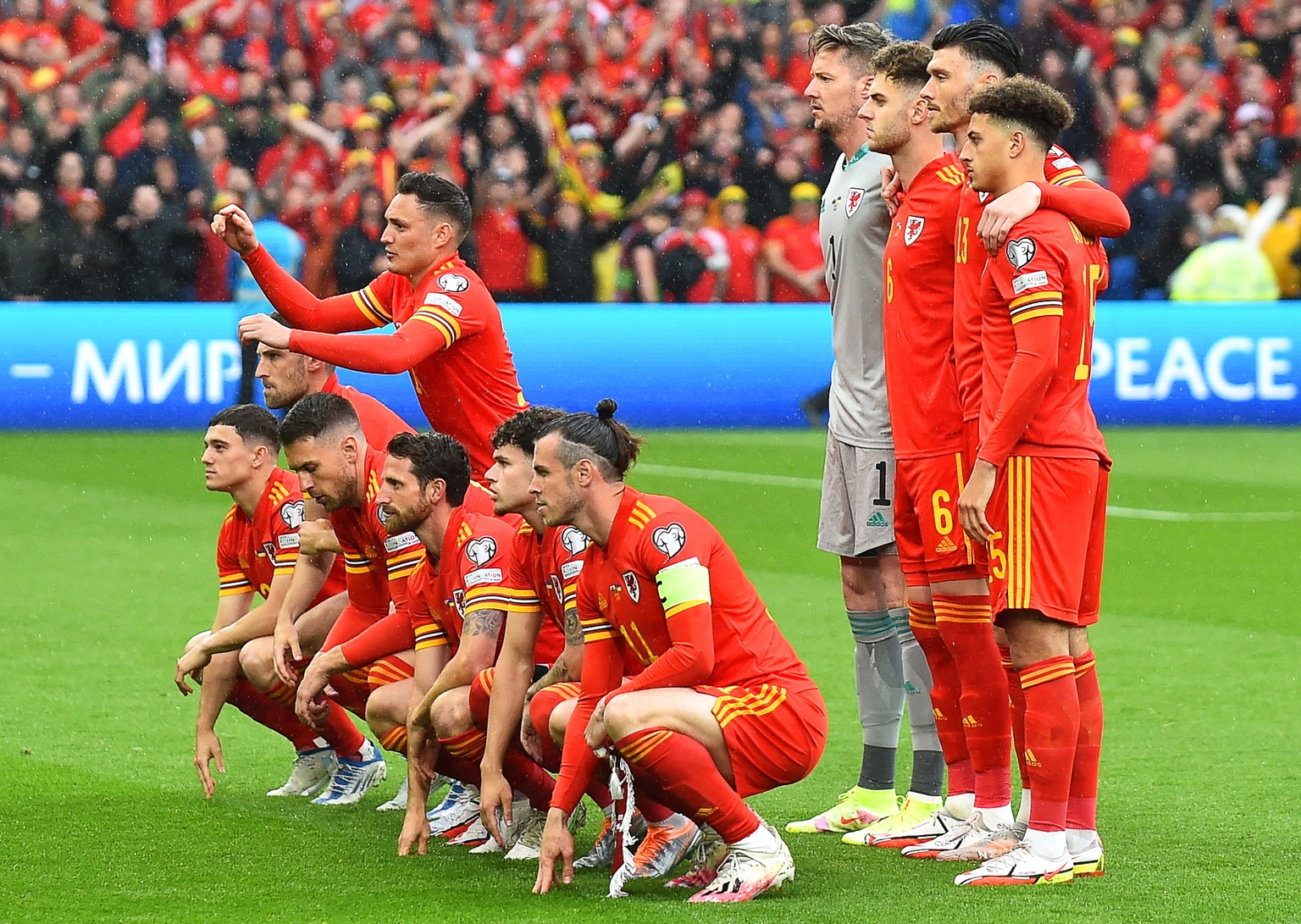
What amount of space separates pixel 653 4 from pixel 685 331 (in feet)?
15.5

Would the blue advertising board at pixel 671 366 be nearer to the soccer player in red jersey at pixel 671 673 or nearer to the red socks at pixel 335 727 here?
the red socks at pixel 335 727

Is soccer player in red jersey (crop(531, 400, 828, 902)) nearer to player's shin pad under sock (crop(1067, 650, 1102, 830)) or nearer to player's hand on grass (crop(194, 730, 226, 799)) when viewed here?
player's shin pad under sock (crop(1067, 650, 1102, 830))

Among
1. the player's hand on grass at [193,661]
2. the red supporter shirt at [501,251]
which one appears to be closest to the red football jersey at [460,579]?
the player's hand on grass at [193,661]

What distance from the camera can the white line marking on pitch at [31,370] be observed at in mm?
15164

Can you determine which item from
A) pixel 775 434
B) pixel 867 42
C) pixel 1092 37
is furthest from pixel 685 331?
pixel 867 42

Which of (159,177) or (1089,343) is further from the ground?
(159,177)

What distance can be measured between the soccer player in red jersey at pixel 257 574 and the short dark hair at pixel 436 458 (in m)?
0.81

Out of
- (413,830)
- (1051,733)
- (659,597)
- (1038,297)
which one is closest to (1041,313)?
(1038,297)

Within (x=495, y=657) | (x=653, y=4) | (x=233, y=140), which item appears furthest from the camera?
(x=653, y=4)

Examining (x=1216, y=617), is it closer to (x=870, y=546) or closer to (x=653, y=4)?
(x=870, y=546)

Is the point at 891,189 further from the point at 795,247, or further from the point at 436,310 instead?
the point at 795,247

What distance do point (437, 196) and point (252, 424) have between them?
3.15ft

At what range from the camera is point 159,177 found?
55.2ft

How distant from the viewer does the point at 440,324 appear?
5.67 metres
